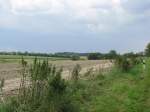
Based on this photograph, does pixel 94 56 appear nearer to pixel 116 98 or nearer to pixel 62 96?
pixel 116 98

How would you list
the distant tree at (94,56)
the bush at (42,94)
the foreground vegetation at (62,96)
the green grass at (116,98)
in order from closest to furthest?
the bush at (42,94), the foreground vegetation at (62,96), the green grass at (116,98), the distant tree at (94,56)

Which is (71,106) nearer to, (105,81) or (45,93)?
(45,93)

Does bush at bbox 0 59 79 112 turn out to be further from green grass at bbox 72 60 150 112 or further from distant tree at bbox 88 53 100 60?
distant tree at bbox 88 53 100 60

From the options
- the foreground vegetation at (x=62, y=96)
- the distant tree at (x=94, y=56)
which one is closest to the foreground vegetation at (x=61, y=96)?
the foreground vegetation at (x=62, y=96)

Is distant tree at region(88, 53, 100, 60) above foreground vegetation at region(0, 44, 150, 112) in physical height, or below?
above

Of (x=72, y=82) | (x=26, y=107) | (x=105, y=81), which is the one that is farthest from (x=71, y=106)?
(x=105, y=81)

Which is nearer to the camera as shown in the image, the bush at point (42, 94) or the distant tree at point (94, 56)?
the bush at point (42, 94)

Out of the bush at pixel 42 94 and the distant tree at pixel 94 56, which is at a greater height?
the distant tree at pixel 94 56

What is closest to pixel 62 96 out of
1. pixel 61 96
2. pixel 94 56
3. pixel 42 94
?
pixel 61 96

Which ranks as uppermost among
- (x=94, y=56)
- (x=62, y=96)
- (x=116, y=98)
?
(x=94, y=56)

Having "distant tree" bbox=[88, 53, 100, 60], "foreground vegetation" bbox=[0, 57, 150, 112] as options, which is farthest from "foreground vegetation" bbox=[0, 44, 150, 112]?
"distant tree" bbox=[88, 53, 100, 60]

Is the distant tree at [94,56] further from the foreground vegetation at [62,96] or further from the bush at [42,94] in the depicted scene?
the bush at [42,94]

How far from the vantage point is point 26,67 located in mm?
17422

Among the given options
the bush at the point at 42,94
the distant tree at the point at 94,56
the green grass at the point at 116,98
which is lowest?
the green grass at the point at 116,98
